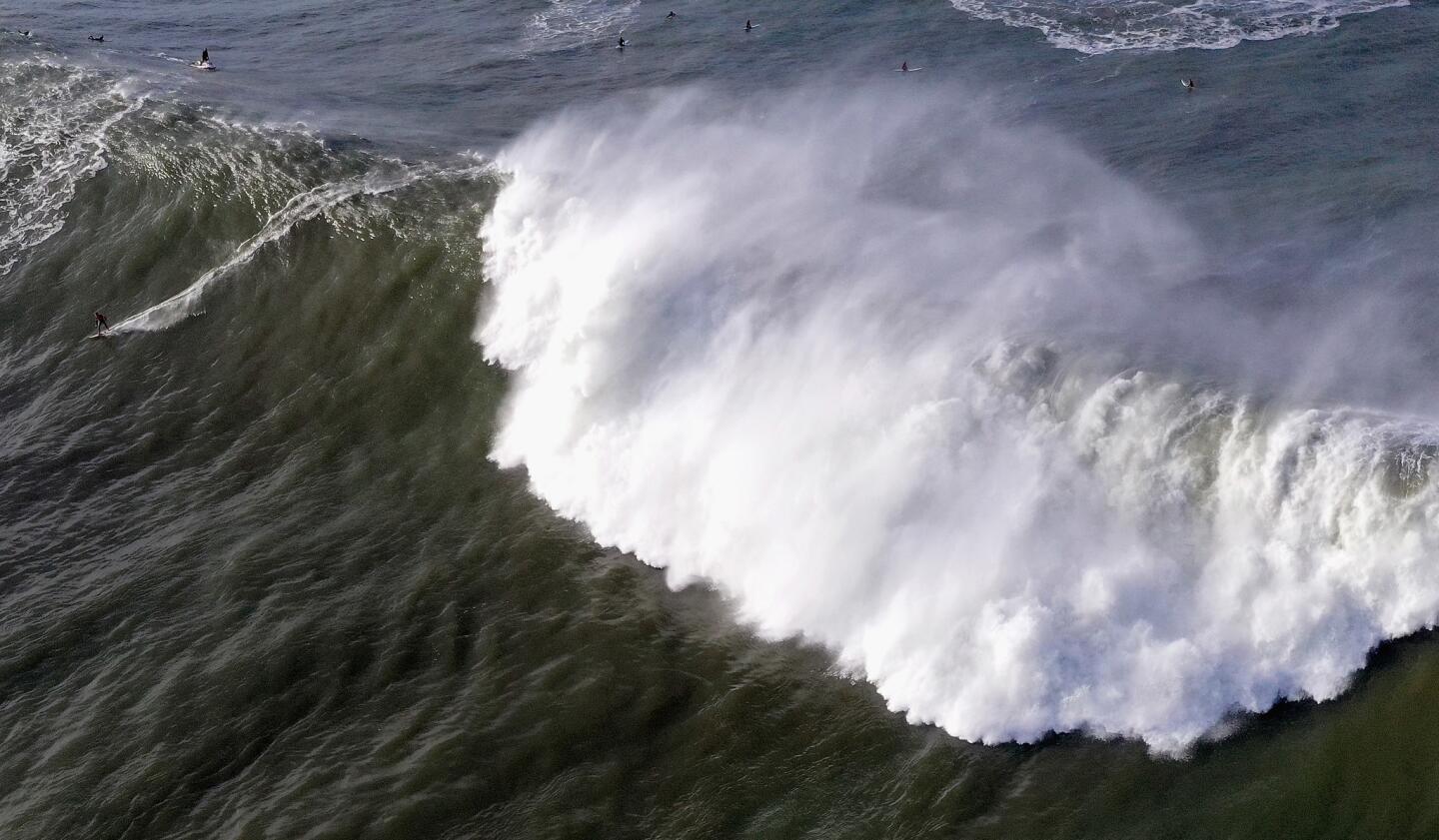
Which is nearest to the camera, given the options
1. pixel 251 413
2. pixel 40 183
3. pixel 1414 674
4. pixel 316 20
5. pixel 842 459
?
pixel 1414 674

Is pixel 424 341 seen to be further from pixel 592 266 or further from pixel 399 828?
pixel 399 828

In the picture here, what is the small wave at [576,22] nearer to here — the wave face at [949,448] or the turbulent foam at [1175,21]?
the turbulent foam at [1175,21]

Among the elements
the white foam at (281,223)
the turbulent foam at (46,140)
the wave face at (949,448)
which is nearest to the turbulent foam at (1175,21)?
the wave face at (949,448)

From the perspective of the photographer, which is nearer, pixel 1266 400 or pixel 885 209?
pixel 1266 400

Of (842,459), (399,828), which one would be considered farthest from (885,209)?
(399,828)

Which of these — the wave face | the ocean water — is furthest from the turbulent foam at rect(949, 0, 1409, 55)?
the wave face
